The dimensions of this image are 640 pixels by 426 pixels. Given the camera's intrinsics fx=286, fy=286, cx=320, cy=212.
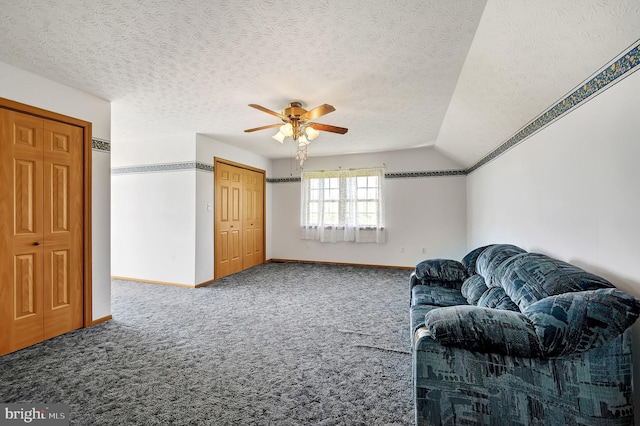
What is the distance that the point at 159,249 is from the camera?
471cm

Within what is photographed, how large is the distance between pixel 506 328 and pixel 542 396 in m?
0.33

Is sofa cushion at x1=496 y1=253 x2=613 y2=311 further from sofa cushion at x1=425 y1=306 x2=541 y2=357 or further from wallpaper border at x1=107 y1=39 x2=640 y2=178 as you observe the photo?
wallpaper border at x1=107 y1=39 x2=640 y2=178

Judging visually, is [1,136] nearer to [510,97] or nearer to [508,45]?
[508,45]

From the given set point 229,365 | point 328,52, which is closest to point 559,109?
point 328,52

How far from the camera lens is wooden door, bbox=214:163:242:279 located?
16.4 ft

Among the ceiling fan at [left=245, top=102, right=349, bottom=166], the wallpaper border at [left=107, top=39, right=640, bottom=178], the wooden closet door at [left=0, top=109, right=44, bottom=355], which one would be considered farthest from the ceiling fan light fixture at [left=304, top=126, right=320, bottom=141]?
the wooden closet door at [left=0, top=109, right=44, bottom=355]

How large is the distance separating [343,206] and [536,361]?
4924mm

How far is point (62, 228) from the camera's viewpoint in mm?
2781

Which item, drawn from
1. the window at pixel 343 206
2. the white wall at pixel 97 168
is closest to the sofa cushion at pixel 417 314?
the white wall at pixel 97 168

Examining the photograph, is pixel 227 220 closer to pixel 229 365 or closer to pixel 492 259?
pixel 229 365

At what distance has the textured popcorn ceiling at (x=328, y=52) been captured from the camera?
5.61 ft

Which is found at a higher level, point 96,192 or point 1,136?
point 1,136

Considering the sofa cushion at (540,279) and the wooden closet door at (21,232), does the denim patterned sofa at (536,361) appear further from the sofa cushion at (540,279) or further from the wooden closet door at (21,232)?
the wooden closet door at (21,232)

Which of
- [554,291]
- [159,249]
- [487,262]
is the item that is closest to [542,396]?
[554,291]
